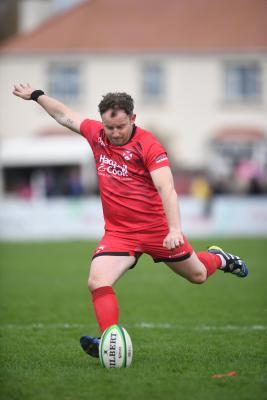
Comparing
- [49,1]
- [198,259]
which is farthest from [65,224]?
[49,1]

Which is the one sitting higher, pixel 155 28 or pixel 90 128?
pixel 155 28

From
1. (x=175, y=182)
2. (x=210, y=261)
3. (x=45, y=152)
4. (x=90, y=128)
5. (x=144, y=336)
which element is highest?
(x=90, y=128)

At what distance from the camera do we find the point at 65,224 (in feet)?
78.8

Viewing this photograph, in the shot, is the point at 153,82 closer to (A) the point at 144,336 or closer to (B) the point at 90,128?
(A) the point at 144,336

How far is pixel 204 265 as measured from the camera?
7.25 m

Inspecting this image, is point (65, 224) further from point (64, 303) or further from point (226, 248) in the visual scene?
point (64, 303)

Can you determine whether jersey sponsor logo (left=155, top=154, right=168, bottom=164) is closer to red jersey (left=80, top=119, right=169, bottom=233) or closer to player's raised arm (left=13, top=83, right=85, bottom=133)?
red jersey (left=80, top=119, right=169, bottom=233)

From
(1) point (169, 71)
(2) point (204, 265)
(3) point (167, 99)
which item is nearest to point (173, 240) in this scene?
(2) point (204, 265)

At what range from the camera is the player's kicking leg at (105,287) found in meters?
6.42

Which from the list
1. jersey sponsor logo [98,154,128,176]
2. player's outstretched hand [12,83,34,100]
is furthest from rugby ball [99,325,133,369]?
player's outstretched hand [12,83,34,100]

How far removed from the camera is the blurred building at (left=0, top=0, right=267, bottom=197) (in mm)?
43625

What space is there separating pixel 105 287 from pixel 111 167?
98cm

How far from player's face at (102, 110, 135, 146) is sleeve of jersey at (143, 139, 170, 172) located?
0.65ft

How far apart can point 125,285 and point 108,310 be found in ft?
23.4
